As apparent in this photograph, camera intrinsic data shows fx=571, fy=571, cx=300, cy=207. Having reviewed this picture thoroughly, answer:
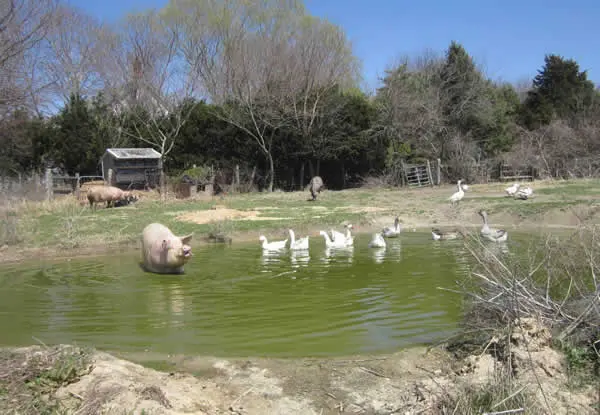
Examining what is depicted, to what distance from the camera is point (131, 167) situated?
27922 mm

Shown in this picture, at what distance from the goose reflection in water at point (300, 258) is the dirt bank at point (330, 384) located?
5.91 m

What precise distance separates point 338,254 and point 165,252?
4200mm

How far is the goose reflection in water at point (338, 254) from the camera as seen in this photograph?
12242 millimetres

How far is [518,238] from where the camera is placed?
1446 cm

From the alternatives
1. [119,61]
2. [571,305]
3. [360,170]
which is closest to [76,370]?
[571,305]

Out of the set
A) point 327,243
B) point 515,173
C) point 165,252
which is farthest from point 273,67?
point 165,252

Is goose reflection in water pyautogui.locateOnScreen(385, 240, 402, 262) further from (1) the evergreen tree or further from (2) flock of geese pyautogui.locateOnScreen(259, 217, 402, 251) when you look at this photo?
(1) the evergreen tree

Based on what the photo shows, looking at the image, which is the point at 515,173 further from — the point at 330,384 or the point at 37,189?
the point at 330,384

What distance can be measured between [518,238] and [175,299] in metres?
9.40

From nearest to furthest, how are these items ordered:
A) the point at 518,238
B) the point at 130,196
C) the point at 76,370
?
the point at 76,370 < the point at 518,238 < the point at 130,196

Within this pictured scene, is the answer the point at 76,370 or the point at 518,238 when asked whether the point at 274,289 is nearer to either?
the point at 76,370

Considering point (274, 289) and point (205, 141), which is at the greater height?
point (205, 141)

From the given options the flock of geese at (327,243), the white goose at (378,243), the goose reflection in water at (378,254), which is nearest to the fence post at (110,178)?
the flock of geese at (327,243)

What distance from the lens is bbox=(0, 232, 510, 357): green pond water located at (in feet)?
21.7
